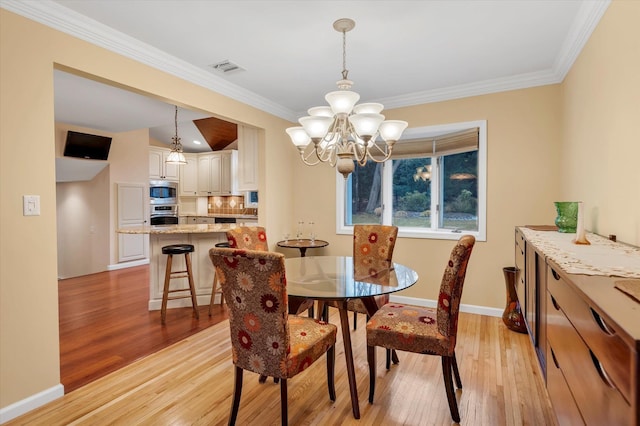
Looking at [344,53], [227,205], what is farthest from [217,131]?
[344,53]

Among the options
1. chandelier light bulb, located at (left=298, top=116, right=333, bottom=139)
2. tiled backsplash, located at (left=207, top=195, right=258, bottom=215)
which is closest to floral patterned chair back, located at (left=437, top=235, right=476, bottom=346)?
chandelier light bulb, located at (left=298, top=116, right=333, bottom=139)

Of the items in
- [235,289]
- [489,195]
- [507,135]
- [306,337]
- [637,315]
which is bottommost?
[306,337]

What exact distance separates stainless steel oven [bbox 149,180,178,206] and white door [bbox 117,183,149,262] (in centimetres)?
50

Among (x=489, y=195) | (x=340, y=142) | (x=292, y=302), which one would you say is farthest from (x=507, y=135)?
(x=292, y=302)

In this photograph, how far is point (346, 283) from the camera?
215 centimetres

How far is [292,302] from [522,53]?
2.82m

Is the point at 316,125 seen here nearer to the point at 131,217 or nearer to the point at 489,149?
the point at 489,149

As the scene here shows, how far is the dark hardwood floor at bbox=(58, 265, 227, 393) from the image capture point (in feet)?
8.55

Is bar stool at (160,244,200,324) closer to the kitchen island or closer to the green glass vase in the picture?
the kitchen island

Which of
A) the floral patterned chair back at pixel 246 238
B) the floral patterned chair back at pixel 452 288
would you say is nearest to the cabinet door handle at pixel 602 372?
the floral patterned chair back at pixel 452 288

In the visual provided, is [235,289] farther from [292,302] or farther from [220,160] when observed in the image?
[220,160]

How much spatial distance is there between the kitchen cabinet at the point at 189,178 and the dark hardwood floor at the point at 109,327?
3404mm

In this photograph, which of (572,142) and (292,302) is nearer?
(292,302)

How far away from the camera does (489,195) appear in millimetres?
3590
